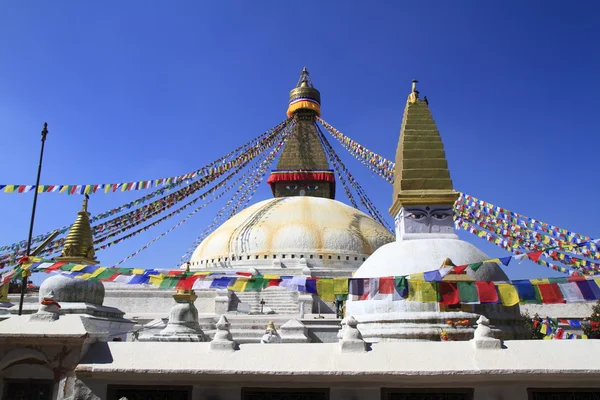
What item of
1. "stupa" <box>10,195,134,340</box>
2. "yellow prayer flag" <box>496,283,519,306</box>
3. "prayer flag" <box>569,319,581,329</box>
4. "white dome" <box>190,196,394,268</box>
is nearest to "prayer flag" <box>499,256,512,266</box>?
"yellow prayer flag" <box>496,283,519,306</box>

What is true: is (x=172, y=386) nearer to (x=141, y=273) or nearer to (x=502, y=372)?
(x=502, y=372)

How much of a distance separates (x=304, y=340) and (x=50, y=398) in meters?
8.09

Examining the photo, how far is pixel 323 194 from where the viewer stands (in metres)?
29.7

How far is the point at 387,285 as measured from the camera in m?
7.11

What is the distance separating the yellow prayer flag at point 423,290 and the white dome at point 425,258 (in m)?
0.77

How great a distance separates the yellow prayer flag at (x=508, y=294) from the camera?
6688 mm

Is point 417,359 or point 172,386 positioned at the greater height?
point 417,359

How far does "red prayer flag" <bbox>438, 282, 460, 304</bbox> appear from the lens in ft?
22.9

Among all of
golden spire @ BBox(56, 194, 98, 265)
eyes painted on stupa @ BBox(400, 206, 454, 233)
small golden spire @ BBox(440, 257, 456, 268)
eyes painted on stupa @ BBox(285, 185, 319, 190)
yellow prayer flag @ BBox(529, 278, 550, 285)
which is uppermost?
eyes painted on stupa @ BBox(285, 185, 319, 190)

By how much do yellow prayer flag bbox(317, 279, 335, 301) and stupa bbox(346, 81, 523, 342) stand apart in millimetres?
1101

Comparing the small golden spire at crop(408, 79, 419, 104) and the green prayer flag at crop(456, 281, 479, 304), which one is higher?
the small golden spire at crop(408, 79, 419, 104)

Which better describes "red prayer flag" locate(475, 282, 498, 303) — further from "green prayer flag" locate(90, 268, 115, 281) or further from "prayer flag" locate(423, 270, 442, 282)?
"green prayer flag" locate(90, 268, 115, 281)

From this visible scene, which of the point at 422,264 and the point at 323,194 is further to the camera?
the point at 323,194

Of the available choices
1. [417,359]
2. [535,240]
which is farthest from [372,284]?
[535,240]
